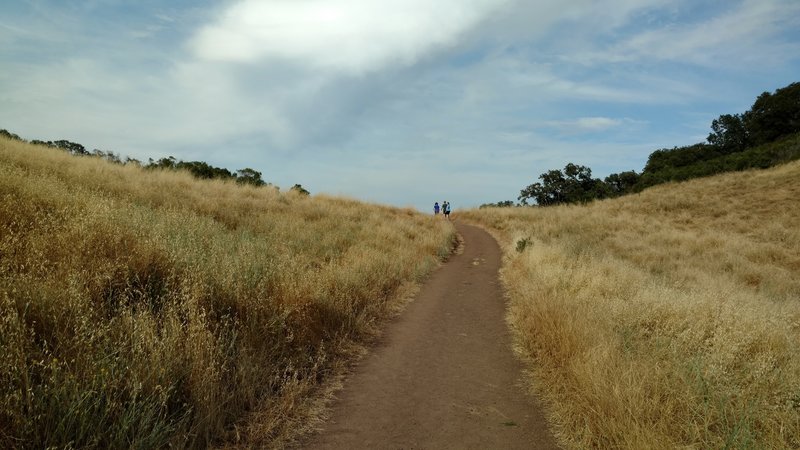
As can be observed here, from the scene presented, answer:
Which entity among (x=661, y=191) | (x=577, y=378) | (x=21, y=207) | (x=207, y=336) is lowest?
(x=577, y=378)

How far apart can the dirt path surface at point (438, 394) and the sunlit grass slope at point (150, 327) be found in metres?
0.57

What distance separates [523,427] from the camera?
180 inches

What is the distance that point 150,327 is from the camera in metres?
4.25

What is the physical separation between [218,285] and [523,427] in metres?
4.56

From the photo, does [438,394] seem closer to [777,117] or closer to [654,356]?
[654,356]

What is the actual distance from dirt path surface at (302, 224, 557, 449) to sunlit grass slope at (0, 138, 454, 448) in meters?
0.57

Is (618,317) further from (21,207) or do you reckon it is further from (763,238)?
(763,238)

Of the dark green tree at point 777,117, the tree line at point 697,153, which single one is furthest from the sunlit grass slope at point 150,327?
the dark green tree at point 777,117

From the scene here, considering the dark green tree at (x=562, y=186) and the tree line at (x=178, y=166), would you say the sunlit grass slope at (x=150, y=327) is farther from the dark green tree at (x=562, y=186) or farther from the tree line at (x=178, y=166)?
the dark green tree at (x=562, y=186)

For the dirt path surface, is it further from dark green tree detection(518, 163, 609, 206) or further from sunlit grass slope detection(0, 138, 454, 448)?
dark green tree detection(518, 163, 609, 206)

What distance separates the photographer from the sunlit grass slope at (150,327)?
3.29 meters

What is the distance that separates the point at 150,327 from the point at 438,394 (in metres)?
3.44

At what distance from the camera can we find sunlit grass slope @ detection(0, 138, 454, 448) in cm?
329

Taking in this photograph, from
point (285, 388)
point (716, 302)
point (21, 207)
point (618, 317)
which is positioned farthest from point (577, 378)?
point (21, 207)
